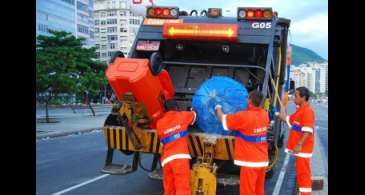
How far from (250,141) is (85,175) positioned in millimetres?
4188

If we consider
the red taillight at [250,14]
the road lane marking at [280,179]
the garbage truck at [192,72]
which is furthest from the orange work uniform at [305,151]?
the red taillight at [250,14]

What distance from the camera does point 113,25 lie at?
4998 inches

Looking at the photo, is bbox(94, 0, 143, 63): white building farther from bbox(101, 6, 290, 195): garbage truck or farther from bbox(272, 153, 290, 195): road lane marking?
bbox(101, 6, 290, 195): garbage truck

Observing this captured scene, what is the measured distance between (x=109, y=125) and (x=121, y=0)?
423 ft

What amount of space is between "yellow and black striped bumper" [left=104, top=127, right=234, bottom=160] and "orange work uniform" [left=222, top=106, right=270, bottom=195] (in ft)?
1.50

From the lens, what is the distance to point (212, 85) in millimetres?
5609

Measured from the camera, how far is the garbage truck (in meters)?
5.30

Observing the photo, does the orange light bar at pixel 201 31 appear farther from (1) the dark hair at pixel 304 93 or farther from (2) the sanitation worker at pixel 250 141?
(2) the sanitation worker at pixel 250 141

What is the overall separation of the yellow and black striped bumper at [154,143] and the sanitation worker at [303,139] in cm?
99

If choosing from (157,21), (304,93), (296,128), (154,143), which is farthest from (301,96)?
(157,21)

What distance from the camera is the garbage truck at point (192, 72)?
17.4 ft

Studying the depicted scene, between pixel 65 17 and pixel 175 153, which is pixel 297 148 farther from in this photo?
pixel 65 17
